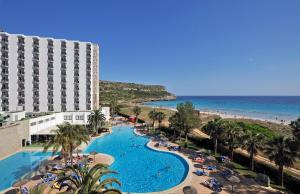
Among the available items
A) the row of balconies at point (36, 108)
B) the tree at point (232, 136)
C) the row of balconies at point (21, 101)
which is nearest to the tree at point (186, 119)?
the tree at point (232, 136)

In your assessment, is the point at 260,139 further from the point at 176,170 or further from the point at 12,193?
the point at 12,193

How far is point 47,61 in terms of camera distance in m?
58.4

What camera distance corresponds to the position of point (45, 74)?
58.2 metres

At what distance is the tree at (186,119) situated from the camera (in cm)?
4309

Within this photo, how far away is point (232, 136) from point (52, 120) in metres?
41.6

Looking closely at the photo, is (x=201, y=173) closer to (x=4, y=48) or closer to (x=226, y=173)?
(x=226, y=173)

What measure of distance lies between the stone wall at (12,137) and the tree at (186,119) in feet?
97.8

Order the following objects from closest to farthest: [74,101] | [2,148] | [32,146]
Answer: [2,148]
[32,146]
[74,101]

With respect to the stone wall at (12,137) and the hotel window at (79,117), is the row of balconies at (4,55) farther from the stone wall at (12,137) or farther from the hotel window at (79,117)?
the stone wall at (12,137)

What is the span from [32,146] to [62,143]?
17135 millimetres

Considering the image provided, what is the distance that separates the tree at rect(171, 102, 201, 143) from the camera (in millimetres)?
43094

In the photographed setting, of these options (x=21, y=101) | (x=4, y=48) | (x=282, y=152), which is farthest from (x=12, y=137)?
(x=282, y=152)

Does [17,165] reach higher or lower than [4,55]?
lower

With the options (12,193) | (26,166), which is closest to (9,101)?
(26,166)
